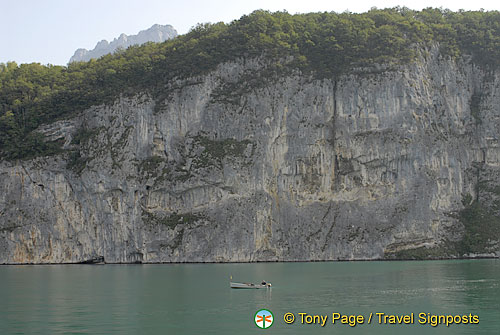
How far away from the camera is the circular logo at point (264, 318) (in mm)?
32656

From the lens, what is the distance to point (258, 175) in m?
89.3

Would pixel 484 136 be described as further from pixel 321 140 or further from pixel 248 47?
pixel 248 47

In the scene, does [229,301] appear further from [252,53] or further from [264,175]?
[252,53]

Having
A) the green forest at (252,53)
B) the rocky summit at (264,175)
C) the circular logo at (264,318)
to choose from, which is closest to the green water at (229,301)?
the circular logo at (264,318)

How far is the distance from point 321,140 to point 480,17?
35658 mm

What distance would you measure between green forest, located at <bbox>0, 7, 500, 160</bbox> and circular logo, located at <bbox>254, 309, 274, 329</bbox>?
61.6m

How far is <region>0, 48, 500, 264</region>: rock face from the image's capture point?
8769 centimetres

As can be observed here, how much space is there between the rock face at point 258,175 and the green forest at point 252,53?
2.33 meters

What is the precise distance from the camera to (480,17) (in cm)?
10588

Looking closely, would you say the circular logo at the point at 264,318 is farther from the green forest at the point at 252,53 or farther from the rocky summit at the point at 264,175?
the green forest at the point at 252,53

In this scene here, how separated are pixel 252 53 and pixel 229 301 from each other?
2358 inches

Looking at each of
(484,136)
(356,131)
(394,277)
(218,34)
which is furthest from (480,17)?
(394,277)

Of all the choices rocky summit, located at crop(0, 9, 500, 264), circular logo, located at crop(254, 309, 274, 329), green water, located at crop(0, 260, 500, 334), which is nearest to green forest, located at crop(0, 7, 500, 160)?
rocky summit, located at crop(0, 9, 500, 264)

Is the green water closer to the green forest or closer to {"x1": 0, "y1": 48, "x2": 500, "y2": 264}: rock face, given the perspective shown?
{"x1": 0, "y1": 48, "x2": 500, "y2": 264}: rock face
